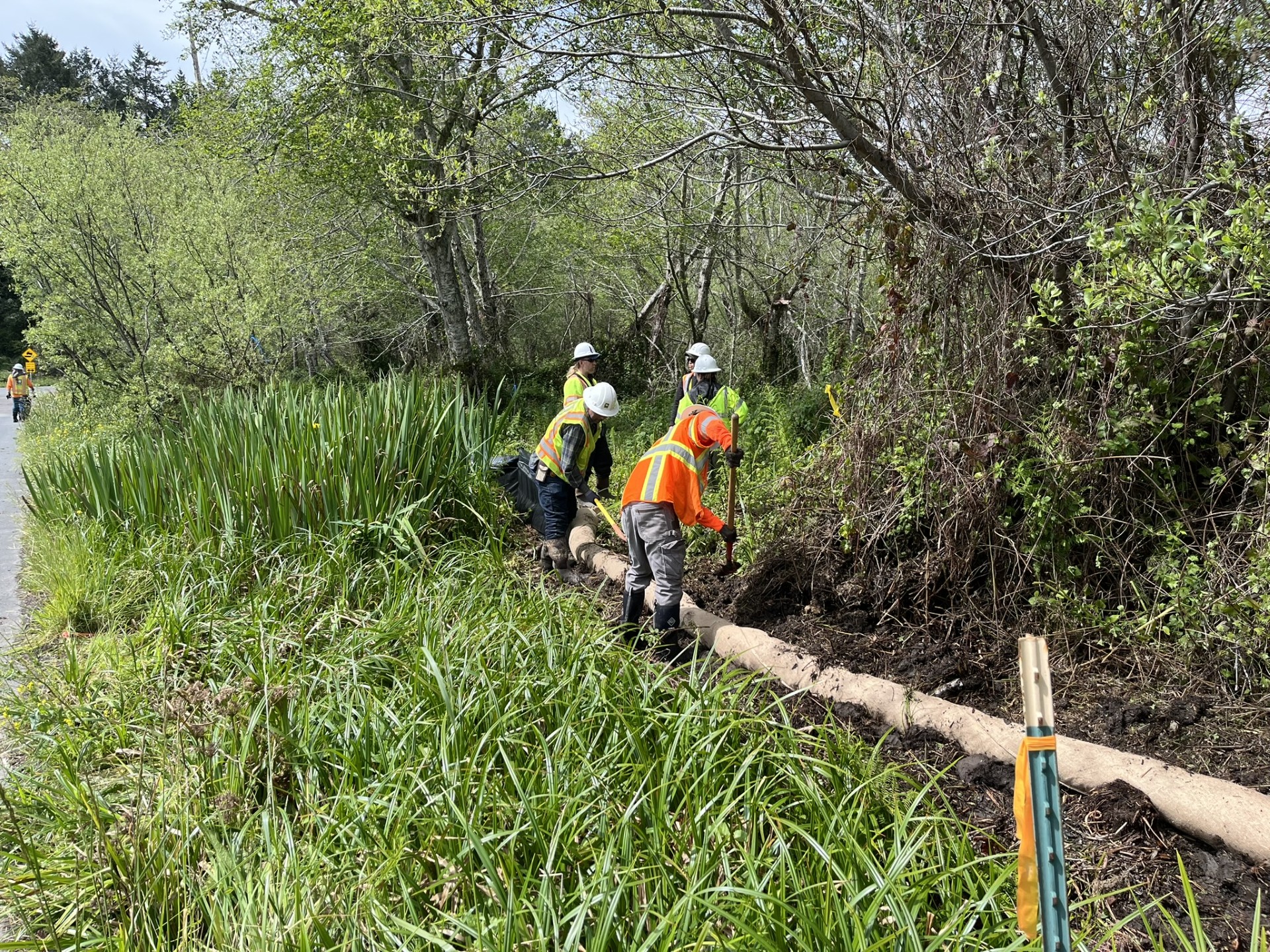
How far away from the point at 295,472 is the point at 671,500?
8.15 feet

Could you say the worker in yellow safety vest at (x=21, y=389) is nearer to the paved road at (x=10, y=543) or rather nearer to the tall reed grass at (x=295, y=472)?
the paved road at (x=10, y=543)

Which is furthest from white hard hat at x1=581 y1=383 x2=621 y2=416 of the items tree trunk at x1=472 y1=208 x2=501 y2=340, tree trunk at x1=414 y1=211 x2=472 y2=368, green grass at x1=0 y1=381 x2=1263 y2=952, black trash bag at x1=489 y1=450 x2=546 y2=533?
tree trunk at x1=472 y1=208 x2=501 y2=340

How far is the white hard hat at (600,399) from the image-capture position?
543 centimetres

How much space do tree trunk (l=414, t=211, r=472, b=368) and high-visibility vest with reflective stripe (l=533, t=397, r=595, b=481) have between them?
25.0 ft

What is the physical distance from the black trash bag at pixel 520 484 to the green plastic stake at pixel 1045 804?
536cm

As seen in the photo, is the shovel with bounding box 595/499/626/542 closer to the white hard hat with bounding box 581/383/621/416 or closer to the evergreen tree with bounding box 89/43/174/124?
the white hard hat with bounding box 581/383/621/416

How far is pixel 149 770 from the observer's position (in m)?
2.89

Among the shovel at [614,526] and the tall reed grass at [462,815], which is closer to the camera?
the tall reed grass at [462,815]

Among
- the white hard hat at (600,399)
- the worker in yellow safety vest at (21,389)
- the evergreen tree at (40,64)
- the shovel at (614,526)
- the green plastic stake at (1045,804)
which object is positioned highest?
the evergreen tree at (40,64)

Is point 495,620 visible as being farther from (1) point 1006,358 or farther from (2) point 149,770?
(1) point 1006,358

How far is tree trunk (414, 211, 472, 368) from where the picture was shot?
42.0 feet

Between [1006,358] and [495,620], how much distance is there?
2.73 metres

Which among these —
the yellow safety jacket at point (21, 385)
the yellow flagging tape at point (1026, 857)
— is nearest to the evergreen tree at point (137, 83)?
the yellow safety jacket at point (21, 385)

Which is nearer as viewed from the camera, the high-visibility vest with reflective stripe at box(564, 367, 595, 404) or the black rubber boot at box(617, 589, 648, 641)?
the black rubber boot at box(617, 589, 648, 641)
